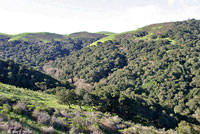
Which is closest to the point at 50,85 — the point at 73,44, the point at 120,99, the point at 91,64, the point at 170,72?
the point at 120,99

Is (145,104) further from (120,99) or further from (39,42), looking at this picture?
(39,42)

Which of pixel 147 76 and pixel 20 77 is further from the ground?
pixel 20 77

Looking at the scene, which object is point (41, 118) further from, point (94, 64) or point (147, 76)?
point (94, 64)

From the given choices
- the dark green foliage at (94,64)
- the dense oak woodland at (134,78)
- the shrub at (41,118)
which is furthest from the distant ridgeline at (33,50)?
the shrub at (41,118)

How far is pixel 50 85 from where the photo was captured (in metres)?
63.8

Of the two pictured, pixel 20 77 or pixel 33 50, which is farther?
pixel 33 50

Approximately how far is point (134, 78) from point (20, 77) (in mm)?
59179

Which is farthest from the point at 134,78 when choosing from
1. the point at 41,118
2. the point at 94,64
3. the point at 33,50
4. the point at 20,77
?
the point at 33,50

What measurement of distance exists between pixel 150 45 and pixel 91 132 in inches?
4500

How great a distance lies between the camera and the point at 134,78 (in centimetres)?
8931

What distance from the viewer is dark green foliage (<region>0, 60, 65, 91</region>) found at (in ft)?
→ 191

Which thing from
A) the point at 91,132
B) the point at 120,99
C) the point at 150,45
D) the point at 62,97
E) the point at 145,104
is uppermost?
the point at 150,45

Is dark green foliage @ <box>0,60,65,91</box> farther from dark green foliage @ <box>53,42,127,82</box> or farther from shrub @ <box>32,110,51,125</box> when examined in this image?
shrub @ <box>32,110,51,125</box>

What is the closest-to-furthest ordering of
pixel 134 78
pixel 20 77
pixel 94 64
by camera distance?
pixel 20 77 → pixel 134 78 → pixel 94 64
